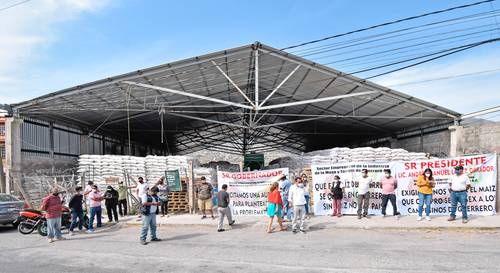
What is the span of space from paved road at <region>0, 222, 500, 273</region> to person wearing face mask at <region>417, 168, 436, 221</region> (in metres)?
1.43

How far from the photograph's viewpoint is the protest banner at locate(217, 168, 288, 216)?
1467cm

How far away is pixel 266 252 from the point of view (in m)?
8.88

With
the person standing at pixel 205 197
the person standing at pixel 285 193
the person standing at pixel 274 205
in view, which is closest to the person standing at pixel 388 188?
the person standing at pixel 285 193

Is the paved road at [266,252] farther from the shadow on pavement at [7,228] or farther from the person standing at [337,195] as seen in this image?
the shadow on pavement at [7,228]

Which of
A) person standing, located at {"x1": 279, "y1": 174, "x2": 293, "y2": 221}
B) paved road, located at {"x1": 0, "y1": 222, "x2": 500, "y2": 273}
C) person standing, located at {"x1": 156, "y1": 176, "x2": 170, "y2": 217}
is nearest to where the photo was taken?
paved road, located at {"x1": 0, "y1": 222, "x2": 500, "y2": 273}

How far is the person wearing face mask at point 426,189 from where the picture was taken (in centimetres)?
1220

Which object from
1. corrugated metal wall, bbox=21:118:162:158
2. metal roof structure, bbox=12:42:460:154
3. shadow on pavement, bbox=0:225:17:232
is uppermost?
metal roof structure, bbox=12:42:460:154

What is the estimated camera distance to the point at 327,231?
11.6m

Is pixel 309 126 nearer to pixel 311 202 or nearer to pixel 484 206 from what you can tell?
pixel 311 202

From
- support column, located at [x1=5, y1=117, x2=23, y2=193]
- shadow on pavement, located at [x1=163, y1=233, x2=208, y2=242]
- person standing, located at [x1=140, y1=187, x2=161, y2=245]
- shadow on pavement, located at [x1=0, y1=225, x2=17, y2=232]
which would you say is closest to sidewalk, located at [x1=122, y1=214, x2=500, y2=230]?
shadow on pavement, located at [x1=163, y1=233, x2=208, y2=242]

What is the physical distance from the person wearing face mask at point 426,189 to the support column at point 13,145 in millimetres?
17280

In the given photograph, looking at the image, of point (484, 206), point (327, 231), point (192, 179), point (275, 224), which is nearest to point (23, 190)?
point (192, 179)

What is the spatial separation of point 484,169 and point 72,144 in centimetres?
2450

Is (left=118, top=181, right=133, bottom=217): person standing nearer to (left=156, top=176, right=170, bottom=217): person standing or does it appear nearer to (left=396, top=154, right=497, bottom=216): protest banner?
(left=156, top=176, right=170, bottom=217): person standing
